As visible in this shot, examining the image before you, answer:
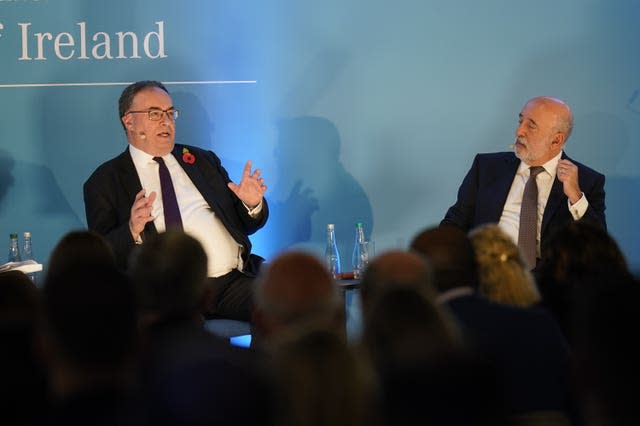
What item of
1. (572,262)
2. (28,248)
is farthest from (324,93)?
(572,262)

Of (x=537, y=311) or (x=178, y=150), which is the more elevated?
(x=178, y=150)

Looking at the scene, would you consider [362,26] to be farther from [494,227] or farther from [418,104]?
[494,227]

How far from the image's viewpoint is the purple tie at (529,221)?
17.0 ft

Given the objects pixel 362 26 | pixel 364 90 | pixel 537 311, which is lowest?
pixel 537 311

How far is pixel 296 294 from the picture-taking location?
2213mm

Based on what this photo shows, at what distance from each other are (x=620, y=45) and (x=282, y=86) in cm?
194

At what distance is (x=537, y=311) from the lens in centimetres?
258

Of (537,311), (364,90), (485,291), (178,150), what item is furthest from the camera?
(364,90)

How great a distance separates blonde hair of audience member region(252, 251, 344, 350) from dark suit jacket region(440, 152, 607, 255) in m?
3.07

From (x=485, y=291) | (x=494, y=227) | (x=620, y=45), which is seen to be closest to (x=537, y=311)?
(x=485, y=291)

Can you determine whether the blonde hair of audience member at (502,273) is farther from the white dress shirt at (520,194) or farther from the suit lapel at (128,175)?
the suit lapel at (128,175)

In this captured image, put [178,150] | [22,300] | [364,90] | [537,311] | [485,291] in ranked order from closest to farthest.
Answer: [22,300] < [537,311] < [485,291] < [178,150] < [364,90]

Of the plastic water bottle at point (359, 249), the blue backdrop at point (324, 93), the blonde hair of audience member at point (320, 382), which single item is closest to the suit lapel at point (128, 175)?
the blue backdrop at point (324, 93)

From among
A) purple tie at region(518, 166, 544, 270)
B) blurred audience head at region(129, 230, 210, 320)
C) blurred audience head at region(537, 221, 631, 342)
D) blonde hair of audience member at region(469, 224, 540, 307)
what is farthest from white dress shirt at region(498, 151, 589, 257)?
blurred audience head at region(129, 230, 210, 320)
